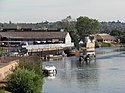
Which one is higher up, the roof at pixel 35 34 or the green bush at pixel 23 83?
the roof at pixel 35 34

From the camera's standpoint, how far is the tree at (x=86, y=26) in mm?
166125

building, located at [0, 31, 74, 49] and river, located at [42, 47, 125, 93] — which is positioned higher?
building, located at [0, 31, 74, 49]

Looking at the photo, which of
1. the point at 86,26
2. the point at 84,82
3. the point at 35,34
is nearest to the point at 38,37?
the point at 35,34

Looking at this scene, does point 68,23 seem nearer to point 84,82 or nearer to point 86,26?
point 86,26

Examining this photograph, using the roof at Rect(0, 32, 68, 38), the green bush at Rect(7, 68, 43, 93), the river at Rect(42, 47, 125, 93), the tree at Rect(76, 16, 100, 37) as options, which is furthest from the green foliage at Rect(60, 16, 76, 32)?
the green bush at Rect(7, 68, 43, 93)

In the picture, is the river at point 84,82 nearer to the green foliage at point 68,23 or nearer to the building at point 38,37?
the building at point 38,37

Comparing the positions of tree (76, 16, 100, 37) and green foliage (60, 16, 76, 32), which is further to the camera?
green foliage (60, 16, 76, 32)

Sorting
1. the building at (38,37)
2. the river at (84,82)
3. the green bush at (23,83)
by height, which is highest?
the building at (38,37)

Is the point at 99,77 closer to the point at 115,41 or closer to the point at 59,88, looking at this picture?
the point at 59,88

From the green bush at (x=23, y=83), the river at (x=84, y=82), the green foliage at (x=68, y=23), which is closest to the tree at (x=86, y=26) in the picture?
the green foliage at (x=68, y=23)

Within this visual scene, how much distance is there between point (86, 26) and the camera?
166500 mm

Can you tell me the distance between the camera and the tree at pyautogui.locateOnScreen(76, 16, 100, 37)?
16612cm

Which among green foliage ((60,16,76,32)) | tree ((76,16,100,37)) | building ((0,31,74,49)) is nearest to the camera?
building ((0,31,74,49))

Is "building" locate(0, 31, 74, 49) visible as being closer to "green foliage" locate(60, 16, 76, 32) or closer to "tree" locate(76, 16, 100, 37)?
"tree" locate(76, 16, 100, 37)
